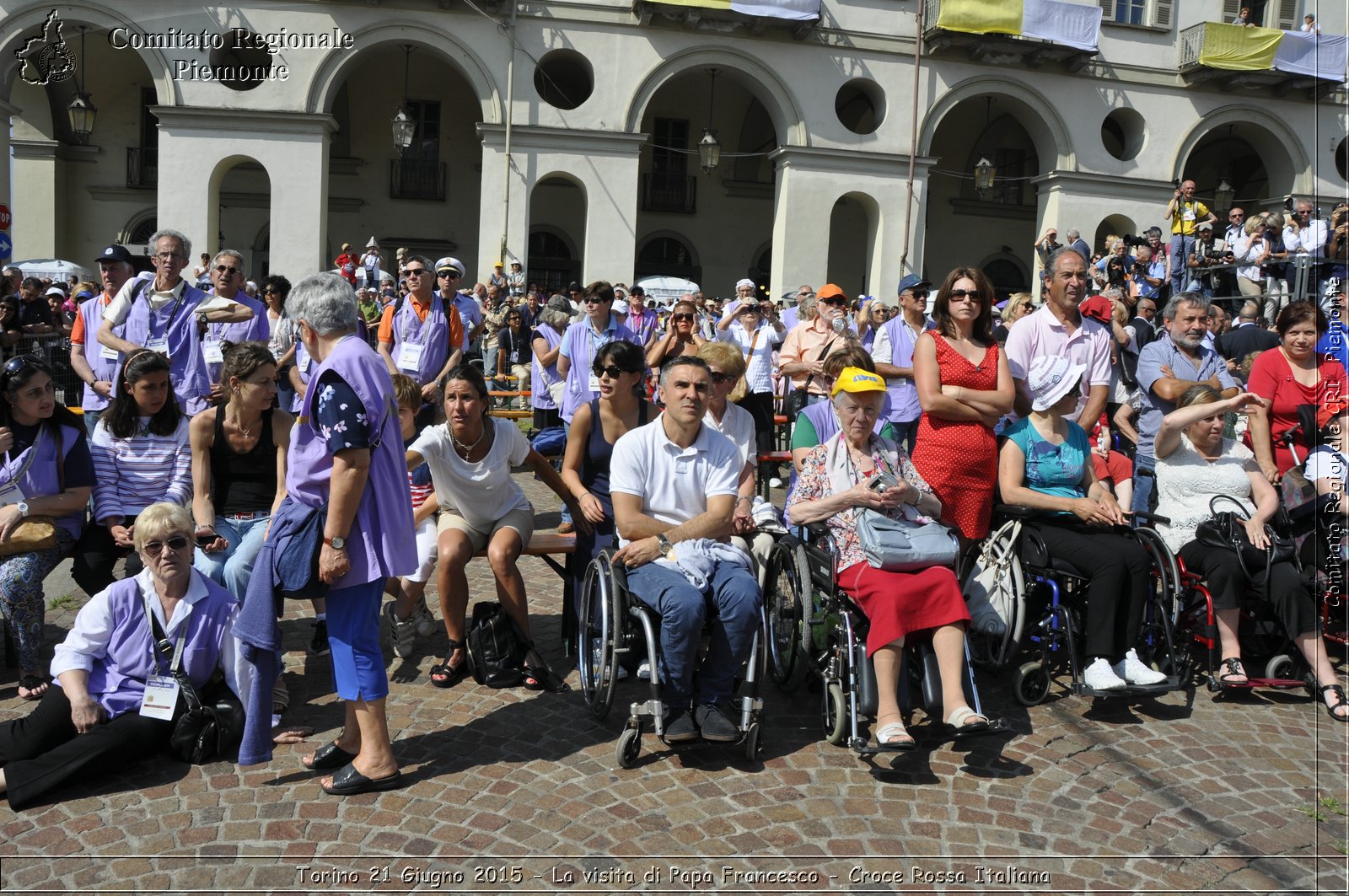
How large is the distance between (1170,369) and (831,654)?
3.66 meters

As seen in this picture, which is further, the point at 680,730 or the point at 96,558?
the point at 96,558

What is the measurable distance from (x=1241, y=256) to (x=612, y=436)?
13.0 metres

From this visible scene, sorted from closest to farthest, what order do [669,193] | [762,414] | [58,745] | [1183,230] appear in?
[58,745] → [762,414] → [1183,230] → [669,193]

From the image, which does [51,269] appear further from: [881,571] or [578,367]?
[881,571]

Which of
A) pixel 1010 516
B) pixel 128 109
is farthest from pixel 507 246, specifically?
pixel 1010 516

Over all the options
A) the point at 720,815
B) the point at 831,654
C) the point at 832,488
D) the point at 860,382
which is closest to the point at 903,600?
the point at 831,654

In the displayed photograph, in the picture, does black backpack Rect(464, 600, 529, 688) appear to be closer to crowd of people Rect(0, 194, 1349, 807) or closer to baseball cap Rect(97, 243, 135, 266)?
crowd of people Rect(0, 194, 1349, 807)

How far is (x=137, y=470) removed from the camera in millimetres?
5469

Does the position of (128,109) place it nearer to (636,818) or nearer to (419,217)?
(419,217)

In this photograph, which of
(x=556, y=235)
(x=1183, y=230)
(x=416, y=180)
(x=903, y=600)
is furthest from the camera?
(x=556, y=235)

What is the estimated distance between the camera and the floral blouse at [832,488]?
15.9 feet

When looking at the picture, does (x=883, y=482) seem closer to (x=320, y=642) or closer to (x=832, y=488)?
(x=832, y=488)

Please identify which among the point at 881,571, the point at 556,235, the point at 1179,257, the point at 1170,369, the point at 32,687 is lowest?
the point at 32,687

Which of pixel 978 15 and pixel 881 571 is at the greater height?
pixel 978 15
